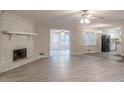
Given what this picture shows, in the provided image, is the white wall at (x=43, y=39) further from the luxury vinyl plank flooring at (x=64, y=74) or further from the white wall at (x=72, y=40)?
the luxury vinyl plank flooring at (x=64, y=74)

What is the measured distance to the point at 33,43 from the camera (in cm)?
821

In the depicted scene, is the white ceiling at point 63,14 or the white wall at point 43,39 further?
the white wall at point 43,39

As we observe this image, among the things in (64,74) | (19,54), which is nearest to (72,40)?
(19,54)

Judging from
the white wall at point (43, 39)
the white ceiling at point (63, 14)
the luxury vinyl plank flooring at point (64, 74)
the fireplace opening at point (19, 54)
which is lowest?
the luxury vinyl plank flooring at point (64, 74)

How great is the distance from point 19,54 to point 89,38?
665 centimetres

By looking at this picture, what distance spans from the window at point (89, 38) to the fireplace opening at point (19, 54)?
5.66m

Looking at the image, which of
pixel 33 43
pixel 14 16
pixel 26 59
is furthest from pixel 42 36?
pixel 14 16

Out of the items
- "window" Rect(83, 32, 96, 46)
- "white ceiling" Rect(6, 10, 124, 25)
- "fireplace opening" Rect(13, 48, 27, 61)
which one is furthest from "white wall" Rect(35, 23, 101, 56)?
"white ceiling" Rect(6, 10, 124, 25)

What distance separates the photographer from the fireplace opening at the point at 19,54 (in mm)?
6016

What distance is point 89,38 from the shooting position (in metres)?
11.5

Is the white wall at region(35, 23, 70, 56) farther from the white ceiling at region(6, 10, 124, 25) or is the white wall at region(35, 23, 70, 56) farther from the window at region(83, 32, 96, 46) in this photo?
the window at region(83, 32, 96, 46)

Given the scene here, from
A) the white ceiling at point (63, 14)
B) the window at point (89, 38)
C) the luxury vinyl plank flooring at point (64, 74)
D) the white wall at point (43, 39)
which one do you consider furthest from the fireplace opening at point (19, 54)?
the window at point (89, 38)
